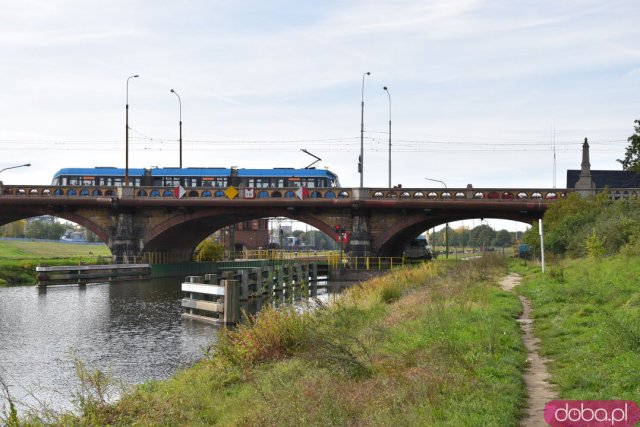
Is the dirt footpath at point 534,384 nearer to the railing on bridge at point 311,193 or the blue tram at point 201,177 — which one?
the railing on bridge at point 311,193

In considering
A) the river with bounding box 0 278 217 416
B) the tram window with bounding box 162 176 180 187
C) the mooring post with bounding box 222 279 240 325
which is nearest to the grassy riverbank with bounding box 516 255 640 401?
the river with bounding box 0 278 217 416

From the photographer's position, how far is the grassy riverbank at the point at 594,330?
10352mm

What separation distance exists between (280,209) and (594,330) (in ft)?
152

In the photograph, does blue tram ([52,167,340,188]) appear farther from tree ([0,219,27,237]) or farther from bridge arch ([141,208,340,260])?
tree ([0,219,27,237])

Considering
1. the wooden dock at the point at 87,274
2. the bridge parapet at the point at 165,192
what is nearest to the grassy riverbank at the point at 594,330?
the bridge parapet at the point at 165,192

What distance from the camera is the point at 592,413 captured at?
29.4 feet

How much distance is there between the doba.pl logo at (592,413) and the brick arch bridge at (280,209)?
45407 millimetres

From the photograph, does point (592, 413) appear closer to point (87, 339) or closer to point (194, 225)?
point (87, 339)

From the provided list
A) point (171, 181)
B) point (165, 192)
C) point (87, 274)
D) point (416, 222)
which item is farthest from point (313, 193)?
point (87, 274)

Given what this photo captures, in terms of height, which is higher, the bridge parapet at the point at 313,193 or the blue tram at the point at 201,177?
the blue tram at the point at 201,177

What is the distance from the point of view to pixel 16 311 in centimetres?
3397

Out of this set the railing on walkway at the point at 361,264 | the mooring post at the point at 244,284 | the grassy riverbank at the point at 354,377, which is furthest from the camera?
the railing on walkway at the point at 361,264

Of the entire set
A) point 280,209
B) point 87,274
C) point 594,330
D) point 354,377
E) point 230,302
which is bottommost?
point 87,274

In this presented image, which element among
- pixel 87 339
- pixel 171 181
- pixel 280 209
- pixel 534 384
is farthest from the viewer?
pixel 171 181
